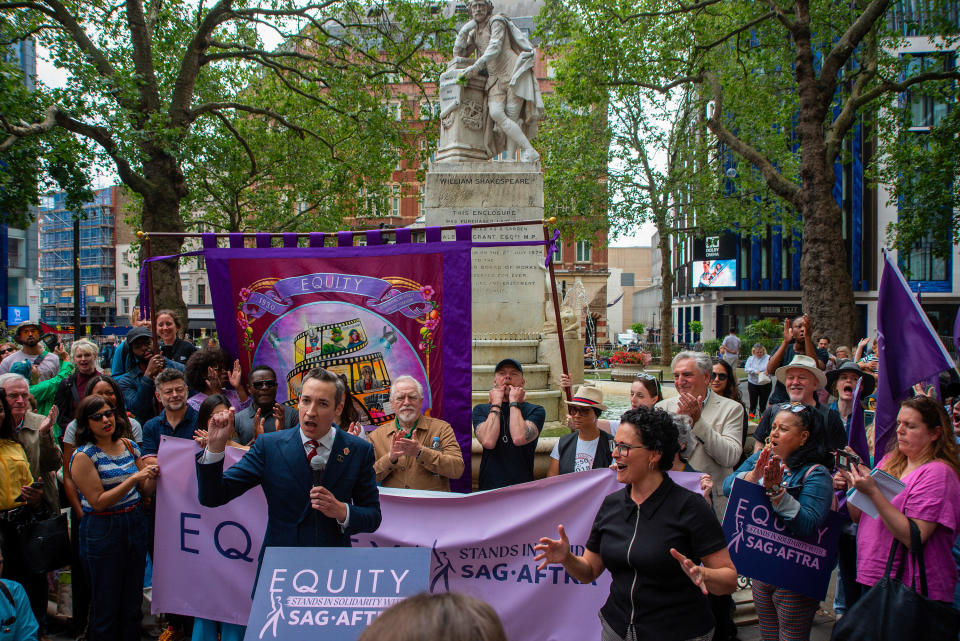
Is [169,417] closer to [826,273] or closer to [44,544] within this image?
[44,544]

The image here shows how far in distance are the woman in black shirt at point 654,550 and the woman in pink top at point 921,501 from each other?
3.58ft

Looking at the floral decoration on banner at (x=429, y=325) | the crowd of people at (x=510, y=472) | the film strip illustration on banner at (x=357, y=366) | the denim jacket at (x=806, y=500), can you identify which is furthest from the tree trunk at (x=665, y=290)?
the denim jacket at (x=806, y=500)

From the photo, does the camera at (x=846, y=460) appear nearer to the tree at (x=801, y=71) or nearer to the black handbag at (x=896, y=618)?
the black handbag at (x=896, y=618)

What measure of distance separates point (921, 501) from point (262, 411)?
4.27 metres

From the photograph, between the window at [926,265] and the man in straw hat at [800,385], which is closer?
the man in straw hat at [800,385]

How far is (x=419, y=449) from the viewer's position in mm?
4559

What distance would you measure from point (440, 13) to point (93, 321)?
252 ft

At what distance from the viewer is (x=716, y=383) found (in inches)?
243

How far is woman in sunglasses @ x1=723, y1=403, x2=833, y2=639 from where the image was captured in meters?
3.89

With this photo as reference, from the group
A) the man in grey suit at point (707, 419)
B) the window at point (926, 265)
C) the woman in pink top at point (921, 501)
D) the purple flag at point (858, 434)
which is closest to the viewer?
the woman in pink top at point (921, 501)

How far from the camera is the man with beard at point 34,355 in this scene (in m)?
9.10

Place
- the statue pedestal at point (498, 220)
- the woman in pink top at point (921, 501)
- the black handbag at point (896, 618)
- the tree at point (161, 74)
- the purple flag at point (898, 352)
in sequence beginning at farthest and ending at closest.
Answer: the tree at point (161, 74) → the statue pedestal at point (498, 220) → the purple flag at point (898, 352) → the woman in pink top at point (921, 501) → the black handbag at point (896, 618)

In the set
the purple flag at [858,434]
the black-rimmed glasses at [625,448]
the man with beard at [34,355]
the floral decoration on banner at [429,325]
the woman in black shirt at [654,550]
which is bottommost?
the woman in black shirt at [654,550]

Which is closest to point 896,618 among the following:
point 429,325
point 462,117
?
point 429,325
